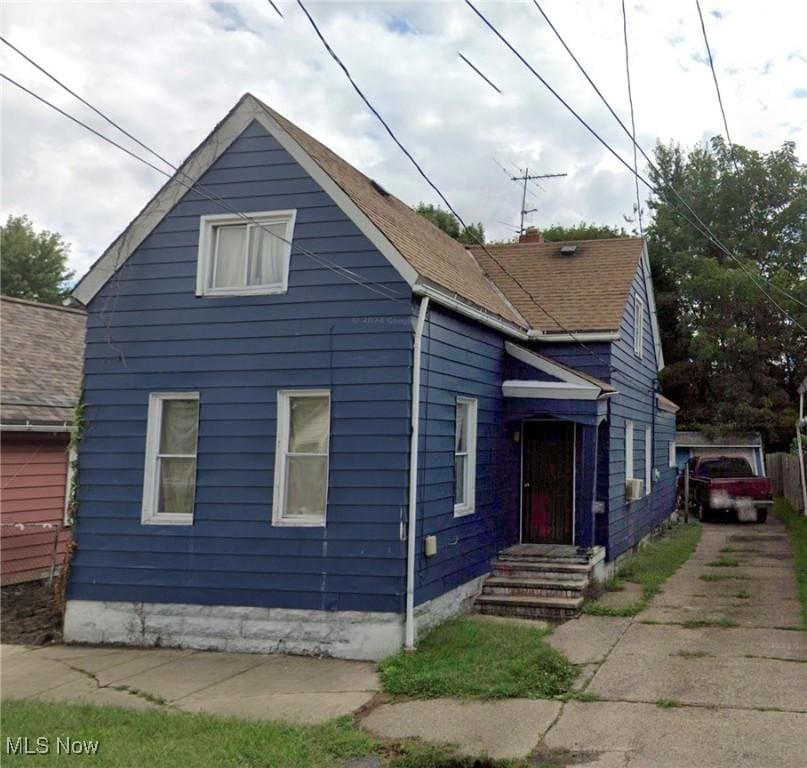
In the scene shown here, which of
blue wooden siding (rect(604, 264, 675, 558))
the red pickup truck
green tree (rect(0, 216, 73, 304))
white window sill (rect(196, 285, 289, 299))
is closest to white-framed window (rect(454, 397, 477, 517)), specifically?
white window sill (rect(196, 285, 289, 299))

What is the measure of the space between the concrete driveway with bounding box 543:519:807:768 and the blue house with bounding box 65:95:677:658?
1506 mm

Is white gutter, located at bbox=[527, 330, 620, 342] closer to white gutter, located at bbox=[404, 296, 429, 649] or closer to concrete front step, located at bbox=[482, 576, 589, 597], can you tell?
concrete front step, located at bbox=[482, 576, 589, 597]

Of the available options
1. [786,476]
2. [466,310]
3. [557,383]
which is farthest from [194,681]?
[786,476]

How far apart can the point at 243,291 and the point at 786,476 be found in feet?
71.7

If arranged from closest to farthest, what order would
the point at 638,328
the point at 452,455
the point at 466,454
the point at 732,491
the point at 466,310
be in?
1. the point at 452,455
2. the point at 466,310
3. the point at 466,454
4. the point at 638,328
5. the point at 732,491

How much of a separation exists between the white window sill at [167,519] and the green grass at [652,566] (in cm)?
518

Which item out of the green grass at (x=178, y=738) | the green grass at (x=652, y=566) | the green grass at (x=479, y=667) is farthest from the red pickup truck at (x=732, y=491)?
the green grass at (x=178, y=738)

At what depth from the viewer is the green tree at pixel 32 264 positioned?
3934 centimetres

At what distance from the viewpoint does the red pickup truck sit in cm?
2083

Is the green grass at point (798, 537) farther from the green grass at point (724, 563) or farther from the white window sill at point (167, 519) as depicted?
the white window sill at point (167, 519)

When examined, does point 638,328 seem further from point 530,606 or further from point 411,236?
point 530,606

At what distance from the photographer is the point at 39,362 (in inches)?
574

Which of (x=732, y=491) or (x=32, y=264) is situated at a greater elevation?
(x=32, y=264)

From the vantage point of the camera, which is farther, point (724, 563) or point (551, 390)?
point (724, 563)
